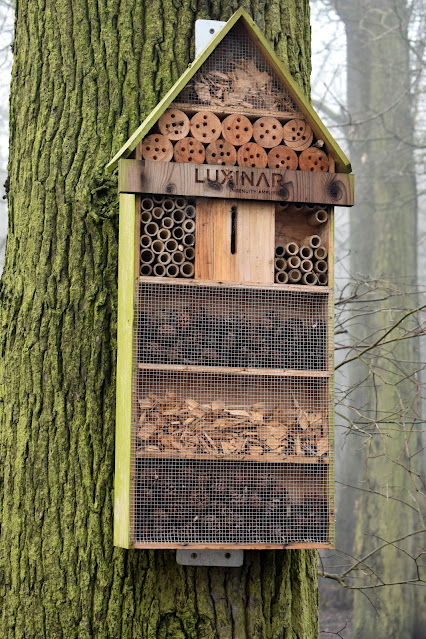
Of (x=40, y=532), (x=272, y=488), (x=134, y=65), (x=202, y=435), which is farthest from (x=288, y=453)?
(x=134, y=65)

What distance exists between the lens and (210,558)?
2.47 meters

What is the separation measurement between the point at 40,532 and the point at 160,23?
6.13 ft

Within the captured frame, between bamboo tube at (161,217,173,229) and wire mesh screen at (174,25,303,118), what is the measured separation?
0.37 meters

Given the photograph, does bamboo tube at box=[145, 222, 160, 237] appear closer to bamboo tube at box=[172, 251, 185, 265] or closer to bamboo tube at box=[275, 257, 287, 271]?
bamboo tube at box=[172, 251, 185, 265]

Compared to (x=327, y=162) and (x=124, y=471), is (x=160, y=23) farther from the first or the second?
(x=124, y=471)

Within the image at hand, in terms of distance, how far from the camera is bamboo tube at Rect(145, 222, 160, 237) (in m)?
2.38

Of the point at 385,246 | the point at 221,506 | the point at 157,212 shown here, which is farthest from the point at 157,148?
the point at 385,246

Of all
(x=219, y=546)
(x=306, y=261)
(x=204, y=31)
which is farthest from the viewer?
(x=204, y=31)

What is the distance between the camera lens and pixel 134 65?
2.81 meters

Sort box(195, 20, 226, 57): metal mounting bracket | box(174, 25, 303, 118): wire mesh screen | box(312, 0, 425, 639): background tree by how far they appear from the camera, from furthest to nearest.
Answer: box(312, 0, 425, 639): background tree
box(195, 20, 226, 57): metal mounting bracket
box(174, 25, 303, 118): wire mesh screen

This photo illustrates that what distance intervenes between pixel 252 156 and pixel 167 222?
13.9 inches

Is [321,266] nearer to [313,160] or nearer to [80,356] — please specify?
[313,160]

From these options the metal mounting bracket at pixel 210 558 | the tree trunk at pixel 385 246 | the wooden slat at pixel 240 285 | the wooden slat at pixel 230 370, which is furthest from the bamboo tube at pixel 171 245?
the tree trunk at pixel 385 246

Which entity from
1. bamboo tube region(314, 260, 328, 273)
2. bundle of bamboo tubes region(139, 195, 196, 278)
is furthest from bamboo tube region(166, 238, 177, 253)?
bamboo tube region(314, 260, 328, 273)
